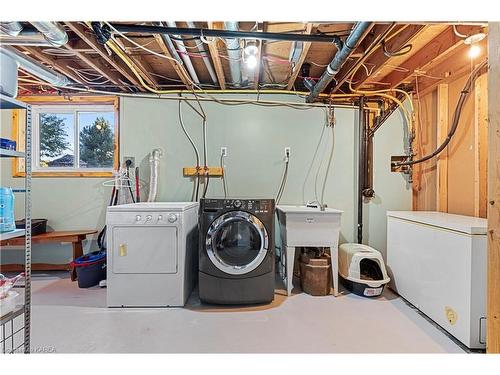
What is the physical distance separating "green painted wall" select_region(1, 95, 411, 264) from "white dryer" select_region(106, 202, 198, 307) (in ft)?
3.41

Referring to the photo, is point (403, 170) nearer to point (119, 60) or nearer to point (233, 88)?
point (233, 88)

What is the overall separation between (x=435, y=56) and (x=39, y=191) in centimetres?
461

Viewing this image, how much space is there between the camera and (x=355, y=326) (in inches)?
84.7

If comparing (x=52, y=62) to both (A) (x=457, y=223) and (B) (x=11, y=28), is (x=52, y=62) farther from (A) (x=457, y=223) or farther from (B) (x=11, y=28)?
(A) (x=457, y=223)

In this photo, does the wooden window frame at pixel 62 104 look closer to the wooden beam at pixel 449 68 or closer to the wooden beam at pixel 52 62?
the wooden beam at pixel 52 62

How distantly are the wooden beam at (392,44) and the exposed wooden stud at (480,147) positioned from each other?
0.85 m

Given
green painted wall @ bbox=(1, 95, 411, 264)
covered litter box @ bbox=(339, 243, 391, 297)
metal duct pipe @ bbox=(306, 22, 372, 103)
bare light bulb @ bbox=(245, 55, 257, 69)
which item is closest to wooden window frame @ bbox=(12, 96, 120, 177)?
green painted wall @ bbox=(1, 95, 411, 264)

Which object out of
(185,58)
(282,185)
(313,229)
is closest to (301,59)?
(185,58)

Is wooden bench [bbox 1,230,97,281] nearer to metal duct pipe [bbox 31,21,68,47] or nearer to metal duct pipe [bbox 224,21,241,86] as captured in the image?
metal duct pipe [bbox 31,21,68,47]

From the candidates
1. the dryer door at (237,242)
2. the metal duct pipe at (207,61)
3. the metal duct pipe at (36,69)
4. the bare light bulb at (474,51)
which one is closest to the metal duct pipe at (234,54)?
the metal duct pipe at (207,61)

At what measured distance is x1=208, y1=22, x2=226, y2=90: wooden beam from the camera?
2135 mm

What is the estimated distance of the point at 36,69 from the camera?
2.58 m

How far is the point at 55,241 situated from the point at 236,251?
2.23 m

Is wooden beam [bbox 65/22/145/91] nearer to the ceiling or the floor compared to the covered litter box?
nearer to the ceiling
